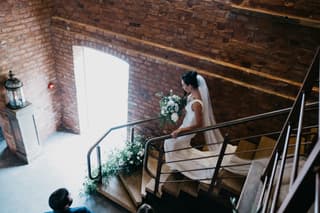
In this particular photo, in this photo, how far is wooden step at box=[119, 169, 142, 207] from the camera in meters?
4.57

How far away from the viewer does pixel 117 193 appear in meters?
4.78

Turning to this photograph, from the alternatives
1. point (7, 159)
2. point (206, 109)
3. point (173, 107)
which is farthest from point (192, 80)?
point (7, 159)

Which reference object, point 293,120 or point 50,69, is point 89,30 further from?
point 293,120

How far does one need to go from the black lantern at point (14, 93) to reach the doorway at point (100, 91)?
43.6 inches

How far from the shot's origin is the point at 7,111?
16.9 feet

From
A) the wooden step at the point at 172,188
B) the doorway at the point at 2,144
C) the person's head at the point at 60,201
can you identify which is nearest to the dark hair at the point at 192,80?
the wooden step at the point at 172,188

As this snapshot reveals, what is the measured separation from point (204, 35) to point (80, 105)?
3.39 meters

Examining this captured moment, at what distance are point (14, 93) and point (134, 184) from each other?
2.67 metres

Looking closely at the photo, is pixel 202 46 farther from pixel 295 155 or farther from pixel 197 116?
pixel 295 155

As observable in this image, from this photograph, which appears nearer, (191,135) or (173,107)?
(191,135)

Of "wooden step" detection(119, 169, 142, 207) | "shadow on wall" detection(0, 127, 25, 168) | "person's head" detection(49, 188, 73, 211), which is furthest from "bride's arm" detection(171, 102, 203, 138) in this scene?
"shadow on wall" detection(0, 127, 25, 168)

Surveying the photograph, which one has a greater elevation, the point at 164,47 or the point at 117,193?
the point at 164,47

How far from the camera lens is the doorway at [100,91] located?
5480mm

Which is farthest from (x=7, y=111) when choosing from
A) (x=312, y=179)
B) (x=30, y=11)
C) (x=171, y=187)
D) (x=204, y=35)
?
(x=312, y=179)
